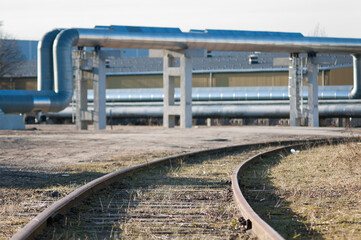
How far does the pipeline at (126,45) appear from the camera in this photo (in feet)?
83.3

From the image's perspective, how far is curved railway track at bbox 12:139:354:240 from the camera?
4988 mm

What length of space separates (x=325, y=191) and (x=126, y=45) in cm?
2133

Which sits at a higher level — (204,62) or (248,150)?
(204,62)

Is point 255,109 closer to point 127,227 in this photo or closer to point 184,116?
point 184,116

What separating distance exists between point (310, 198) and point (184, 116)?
74.6 feet

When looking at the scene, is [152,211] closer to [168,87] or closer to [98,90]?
[98,90]

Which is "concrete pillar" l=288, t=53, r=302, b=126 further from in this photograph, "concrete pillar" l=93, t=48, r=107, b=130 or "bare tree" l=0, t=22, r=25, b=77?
"bare tree" l=0, t=22, r=25, b=77

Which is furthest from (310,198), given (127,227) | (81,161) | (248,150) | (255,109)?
(255,109)

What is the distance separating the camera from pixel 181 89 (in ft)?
98.1

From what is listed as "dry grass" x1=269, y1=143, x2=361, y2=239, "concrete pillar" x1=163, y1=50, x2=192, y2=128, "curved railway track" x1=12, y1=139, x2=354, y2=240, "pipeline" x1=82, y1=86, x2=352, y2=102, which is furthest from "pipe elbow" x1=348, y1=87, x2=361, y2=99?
"curved railway track" x1=12, y1=139, x2=354, y2=240

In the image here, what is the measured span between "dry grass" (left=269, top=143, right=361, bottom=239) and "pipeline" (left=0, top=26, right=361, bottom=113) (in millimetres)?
14601

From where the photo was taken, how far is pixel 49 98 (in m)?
Answer: 25.5

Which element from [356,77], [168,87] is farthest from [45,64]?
[356,77]

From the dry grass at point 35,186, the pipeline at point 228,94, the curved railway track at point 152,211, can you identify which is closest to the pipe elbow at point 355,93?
the pipeline at point 228,94
